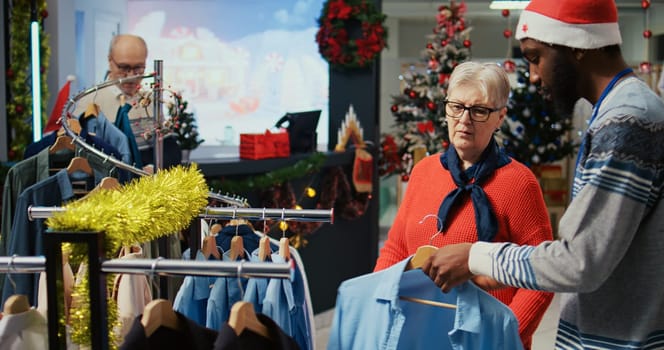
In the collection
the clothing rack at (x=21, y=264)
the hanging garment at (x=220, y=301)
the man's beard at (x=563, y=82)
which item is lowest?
the hanging garment at (x=220, y=301)

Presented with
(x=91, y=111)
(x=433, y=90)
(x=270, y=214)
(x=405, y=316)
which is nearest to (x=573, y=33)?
(x=405, y=316)

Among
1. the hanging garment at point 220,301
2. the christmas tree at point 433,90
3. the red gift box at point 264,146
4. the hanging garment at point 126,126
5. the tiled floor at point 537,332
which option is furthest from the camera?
the christmas tree at point 433,90

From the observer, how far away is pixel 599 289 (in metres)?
1.76

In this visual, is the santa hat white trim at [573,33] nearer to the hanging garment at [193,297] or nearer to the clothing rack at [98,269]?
the clothing rack at [98,269]

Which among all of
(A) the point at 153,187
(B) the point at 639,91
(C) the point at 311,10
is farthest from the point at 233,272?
(C) the point at 311,10

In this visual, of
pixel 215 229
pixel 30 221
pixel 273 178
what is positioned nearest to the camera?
pixel 215 229

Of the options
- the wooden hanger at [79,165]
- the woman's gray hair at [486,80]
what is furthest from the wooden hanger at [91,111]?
the woman's gray hair at [486,80]

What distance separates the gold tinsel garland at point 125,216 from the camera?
1626 millimetres

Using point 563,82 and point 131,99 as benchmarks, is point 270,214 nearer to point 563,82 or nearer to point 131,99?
point 563,82

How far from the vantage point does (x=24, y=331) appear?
1683 millimetres

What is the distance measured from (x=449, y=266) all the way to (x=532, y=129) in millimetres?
6255

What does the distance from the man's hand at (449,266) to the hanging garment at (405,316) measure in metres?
0.08

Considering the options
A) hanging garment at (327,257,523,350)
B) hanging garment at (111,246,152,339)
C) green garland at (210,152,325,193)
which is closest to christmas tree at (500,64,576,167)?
green garland at (210,152,325,193)

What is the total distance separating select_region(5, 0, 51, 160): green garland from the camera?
5926mm
